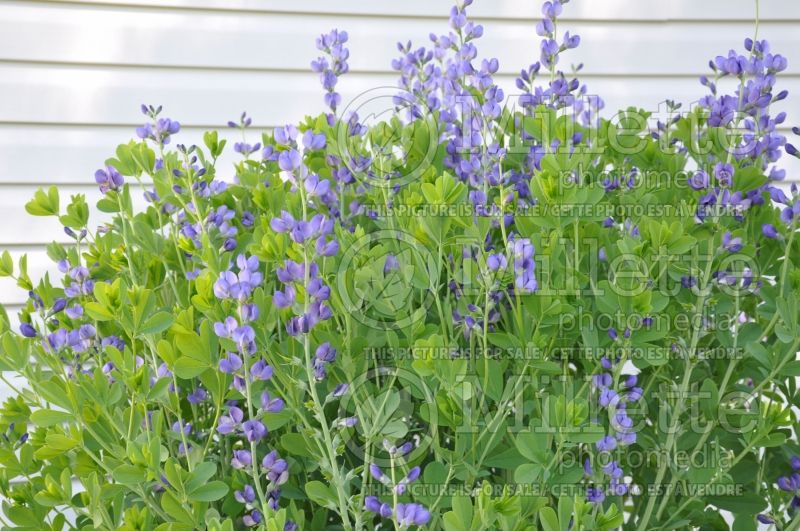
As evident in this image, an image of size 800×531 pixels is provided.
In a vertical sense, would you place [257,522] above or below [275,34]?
below

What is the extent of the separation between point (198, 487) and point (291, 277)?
25 cm

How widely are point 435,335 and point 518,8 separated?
2.02 metres

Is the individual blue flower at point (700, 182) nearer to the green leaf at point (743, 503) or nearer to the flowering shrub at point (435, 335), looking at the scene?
the flowering shrub at point (435, 335)

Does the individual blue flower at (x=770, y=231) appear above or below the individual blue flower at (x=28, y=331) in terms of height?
above

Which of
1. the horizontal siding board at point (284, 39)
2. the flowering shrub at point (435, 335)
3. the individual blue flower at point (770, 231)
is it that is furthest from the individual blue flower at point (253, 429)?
the horizontal siding board at point (284, 39)

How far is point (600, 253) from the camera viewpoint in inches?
48.8

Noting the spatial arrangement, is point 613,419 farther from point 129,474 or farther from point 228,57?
point 228,57

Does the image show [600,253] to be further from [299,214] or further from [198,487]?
[198,487]

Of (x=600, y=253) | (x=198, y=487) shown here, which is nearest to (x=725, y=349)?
(x=600, y=253)

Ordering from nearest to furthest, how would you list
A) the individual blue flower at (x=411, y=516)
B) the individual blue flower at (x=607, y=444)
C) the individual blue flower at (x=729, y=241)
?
the individual blue flower at (x=411, y=516)
the individual blue flower at (x=607, y=444)
the individual blue flower at (x=729, y=241)

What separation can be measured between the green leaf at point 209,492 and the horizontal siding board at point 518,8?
190 centimetres

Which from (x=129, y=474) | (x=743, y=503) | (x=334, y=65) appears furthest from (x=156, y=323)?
(x=743, y=503)

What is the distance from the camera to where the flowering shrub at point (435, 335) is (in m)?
0.97

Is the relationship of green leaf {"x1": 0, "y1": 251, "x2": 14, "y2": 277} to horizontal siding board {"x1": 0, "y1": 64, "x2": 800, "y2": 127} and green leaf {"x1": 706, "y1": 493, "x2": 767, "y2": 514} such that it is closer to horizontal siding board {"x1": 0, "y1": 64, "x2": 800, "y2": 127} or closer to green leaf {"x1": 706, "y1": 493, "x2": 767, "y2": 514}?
green leaf {"x1": 706, "y1": 493, "x2": 767, "y2": 514}
